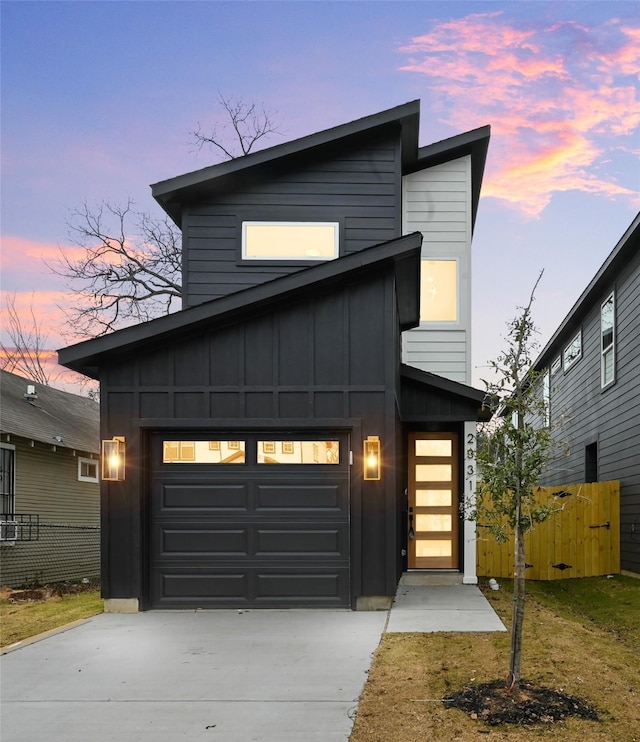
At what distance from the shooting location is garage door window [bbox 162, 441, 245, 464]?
925cm

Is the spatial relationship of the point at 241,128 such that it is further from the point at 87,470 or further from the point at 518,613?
the point at 518,613

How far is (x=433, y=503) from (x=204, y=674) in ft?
20.8

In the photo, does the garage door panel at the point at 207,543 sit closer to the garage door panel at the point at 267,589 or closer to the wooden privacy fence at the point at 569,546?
the garage door panel at the point at 267,589

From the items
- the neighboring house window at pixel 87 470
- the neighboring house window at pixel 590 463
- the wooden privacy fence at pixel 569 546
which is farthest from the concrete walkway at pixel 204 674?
the neighboring house window at pixel 87 470

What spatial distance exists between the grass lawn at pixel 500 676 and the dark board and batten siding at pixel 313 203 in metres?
6.12

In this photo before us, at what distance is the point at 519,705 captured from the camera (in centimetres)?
523

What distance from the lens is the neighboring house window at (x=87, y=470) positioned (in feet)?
→ 60.8

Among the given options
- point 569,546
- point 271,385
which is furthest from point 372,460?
point 569,546

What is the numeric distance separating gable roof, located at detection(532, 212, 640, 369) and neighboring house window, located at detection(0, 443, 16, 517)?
10202mm

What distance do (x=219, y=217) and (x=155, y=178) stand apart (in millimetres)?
13754

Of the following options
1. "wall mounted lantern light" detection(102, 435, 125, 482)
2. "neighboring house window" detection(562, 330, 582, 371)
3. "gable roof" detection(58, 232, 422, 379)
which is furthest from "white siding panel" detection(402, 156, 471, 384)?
"neighboring house window" detection(562, 330, 582, 371)

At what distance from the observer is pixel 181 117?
68.2 ft

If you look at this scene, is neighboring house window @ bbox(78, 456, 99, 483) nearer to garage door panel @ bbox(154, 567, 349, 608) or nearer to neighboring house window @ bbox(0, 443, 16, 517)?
neighboring house window @ bbox(0, 443, 16, 517)

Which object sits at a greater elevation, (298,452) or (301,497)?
(298,452)
